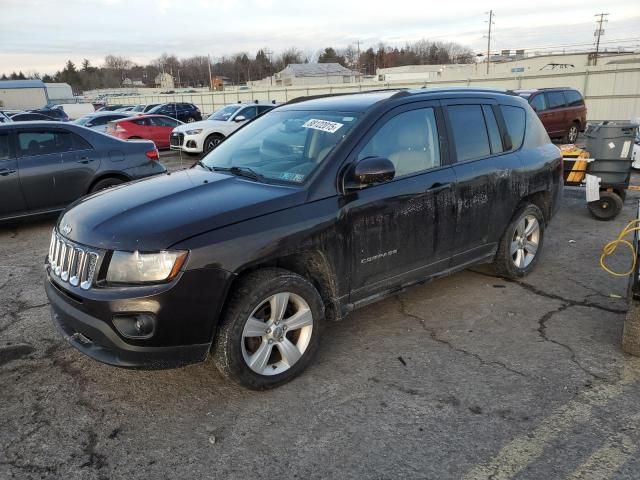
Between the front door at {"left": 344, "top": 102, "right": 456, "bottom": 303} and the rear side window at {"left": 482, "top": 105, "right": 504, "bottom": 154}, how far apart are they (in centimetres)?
73

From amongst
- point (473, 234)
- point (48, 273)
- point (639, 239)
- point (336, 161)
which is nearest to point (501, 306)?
point (473, 234)

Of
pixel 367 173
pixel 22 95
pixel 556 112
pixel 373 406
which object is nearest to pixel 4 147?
pixel 367 173

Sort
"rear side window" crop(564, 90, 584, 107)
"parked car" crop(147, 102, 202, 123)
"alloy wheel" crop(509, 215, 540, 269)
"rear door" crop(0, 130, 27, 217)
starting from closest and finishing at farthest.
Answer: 1. "alloy wheel" crop(509, 215, 540, 269)
2. "rear door" crop(0, 130, 27, 217)
3. "rear side window" crop(564, 90, 584, 107)
4. "parked car" crop(147, 102, 202, 123)

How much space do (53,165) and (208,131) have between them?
8.20 metres

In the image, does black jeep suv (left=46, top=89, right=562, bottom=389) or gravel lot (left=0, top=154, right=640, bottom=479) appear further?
black jeep suv (left=46, top=89, right=562, bottom=389)

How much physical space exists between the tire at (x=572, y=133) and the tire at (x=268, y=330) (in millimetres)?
16929

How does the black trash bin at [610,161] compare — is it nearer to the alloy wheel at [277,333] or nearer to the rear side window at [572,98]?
the alloy wheel at [277,333]

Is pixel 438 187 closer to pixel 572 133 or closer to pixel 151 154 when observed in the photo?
pixel 151 154

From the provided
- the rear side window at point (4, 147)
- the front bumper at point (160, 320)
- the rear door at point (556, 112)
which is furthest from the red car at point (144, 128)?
the front bumper at point (160, 320)

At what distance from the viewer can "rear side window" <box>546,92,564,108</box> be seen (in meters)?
16.7

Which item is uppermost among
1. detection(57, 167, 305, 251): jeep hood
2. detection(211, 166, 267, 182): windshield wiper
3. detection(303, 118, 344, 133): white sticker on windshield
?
detection(303, 118, 344, 133): white sticker on windshield

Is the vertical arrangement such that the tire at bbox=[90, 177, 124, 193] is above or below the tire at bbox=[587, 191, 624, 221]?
above

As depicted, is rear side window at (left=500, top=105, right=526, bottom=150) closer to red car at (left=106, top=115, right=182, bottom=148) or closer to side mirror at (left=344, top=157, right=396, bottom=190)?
side mirror at (left=344, top=157, right=396, bottom=190)

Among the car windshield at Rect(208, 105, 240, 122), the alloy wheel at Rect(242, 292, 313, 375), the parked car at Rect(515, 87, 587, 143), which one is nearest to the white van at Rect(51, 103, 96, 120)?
the car windshield at Rect(208, 105, 240, 122)
